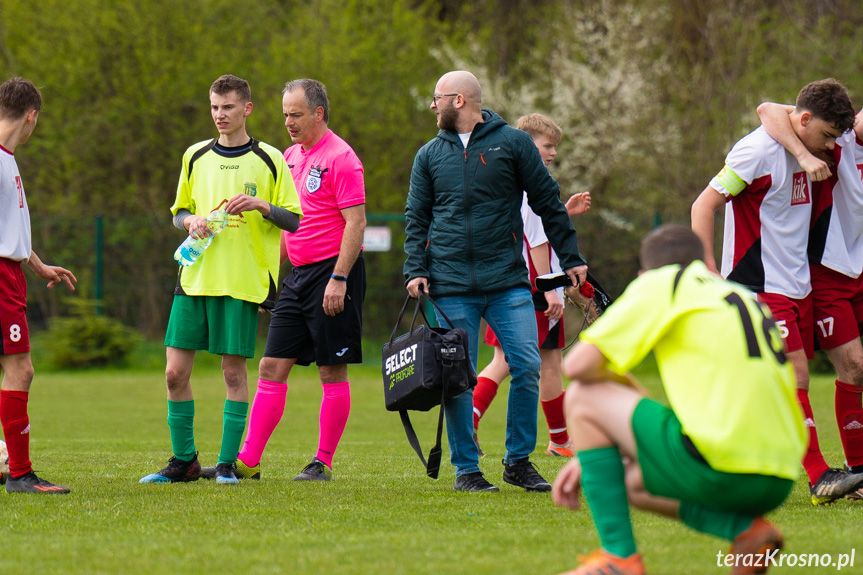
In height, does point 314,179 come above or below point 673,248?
above

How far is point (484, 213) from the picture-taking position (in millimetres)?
5762

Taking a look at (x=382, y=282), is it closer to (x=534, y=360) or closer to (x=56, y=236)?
(x=56, y=236)

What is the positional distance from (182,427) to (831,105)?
166 inches

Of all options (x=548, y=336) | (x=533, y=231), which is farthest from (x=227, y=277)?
(x=548, y=336)

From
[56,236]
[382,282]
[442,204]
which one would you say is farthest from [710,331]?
[56,236]

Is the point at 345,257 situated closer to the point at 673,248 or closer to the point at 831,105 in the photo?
the point at 831,105

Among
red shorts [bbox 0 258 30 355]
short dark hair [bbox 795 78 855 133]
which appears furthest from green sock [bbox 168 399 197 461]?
short dark hair [bbox 795 78 855 133]

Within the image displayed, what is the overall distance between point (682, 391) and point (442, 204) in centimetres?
283

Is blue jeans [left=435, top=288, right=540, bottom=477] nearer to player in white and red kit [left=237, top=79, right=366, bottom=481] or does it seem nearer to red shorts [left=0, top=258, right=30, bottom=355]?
player in white and red kit [left=237, top=79, right=366, bottom=481]

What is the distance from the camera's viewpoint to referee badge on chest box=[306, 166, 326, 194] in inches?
255

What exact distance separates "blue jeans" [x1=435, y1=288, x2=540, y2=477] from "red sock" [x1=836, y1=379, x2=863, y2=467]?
70.0 inches

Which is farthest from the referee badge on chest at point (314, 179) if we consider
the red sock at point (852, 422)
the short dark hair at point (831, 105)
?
the red sock at point (852, 422)

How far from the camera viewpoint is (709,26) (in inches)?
880

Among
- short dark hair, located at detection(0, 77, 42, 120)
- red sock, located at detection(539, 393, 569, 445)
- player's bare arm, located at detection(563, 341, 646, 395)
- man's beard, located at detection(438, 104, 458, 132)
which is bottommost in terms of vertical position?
red sock, located at detection(539, 393, 569, 445)
